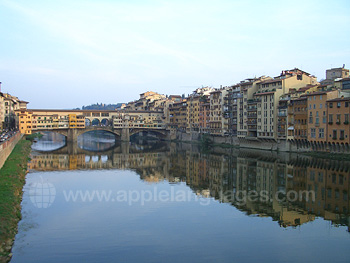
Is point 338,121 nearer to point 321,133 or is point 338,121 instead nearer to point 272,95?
point 321,133

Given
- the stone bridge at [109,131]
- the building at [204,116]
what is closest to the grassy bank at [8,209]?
the building at [204,116]

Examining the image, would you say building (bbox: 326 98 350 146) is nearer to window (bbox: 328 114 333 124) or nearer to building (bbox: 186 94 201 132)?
window (bbox: 328 114 333 124)

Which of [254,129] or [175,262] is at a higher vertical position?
[254,129]

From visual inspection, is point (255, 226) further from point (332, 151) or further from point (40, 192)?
point (332, 151)

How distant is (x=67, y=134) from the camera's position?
63.0m

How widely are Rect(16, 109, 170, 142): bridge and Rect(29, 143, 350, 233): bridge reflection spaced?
61.3 ft

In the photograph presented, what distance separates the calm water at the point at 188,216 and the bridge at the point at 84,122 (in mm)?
31371

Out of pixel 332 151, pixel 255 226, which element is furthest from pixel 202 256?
→ pixel 332 151

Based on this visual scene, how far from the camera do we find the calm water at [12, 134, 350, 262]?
40.8 ft

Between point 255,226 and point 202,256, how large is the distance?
4.15 m

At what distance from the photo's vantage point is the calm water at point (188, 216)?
12.4 metres

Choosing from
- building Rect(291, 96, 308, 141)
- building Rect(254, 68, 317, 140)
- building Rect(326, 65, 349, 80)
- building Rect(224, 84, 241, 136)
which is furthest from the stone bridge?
building Rect(291, 96, 308, 141)

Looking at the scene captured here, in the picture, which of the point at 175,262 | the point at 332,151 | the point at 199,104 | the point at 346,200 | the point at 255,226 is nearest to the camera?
the point at 175,262

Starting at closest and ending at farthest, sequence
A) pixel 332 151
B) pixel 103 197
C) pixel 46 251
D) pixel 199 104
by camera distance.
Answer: pixel 46 251 → pixel 103 197 → pixel 332 151 → pixel 199 104
